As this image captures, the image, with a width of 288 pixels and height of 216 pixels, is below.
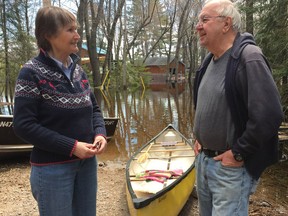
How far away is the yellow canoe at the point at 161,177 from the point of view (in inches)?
145

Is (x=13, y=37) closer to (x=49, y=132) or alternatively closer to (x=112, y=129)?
Answer: (x=112, y=129)

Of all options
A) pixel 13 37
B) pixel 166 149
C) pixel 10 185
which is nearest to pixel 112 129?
pixel 166 149

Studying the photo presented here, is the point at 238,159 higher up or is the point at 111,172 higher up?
the point at 238,159

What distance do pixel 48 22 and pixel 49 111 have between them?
561 millimetres

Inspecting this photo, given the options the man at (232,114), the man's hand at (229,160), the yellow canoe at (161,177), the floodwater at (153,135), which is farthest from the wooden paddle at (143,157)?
the man's hand at (229,160)

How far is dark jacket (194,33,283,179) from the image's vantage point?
192cm

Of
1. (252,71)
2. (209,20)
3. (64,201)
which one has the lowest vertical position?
(64,201)

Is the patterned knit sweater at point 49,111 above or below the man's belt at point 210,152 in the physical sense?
above

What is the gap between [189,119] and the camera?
13.2 metres

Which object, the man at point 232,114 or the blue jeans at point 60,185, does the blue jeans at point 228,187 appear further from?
the blue jeans at point 60,185

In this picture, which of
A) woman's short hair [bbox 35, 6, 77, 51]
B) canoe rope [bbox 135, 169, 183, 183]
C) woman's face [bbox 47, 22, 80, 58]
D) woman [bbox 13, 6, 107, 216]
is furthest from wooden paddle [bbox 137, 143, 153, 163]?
woman's short hair [bbox 35, 6, 77, 51]

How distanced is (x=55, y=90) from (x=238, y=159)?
1.23 metres

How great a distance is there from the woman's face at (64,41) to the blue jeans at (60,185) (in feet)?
2.41

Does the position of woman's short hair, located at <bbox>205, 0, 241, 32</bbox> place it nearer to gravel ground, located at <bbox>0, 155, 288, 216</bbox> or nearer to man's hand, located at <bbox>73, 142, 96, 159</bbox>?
man's hand, located at <bbox>73, 142, 96, 159</bbox>
